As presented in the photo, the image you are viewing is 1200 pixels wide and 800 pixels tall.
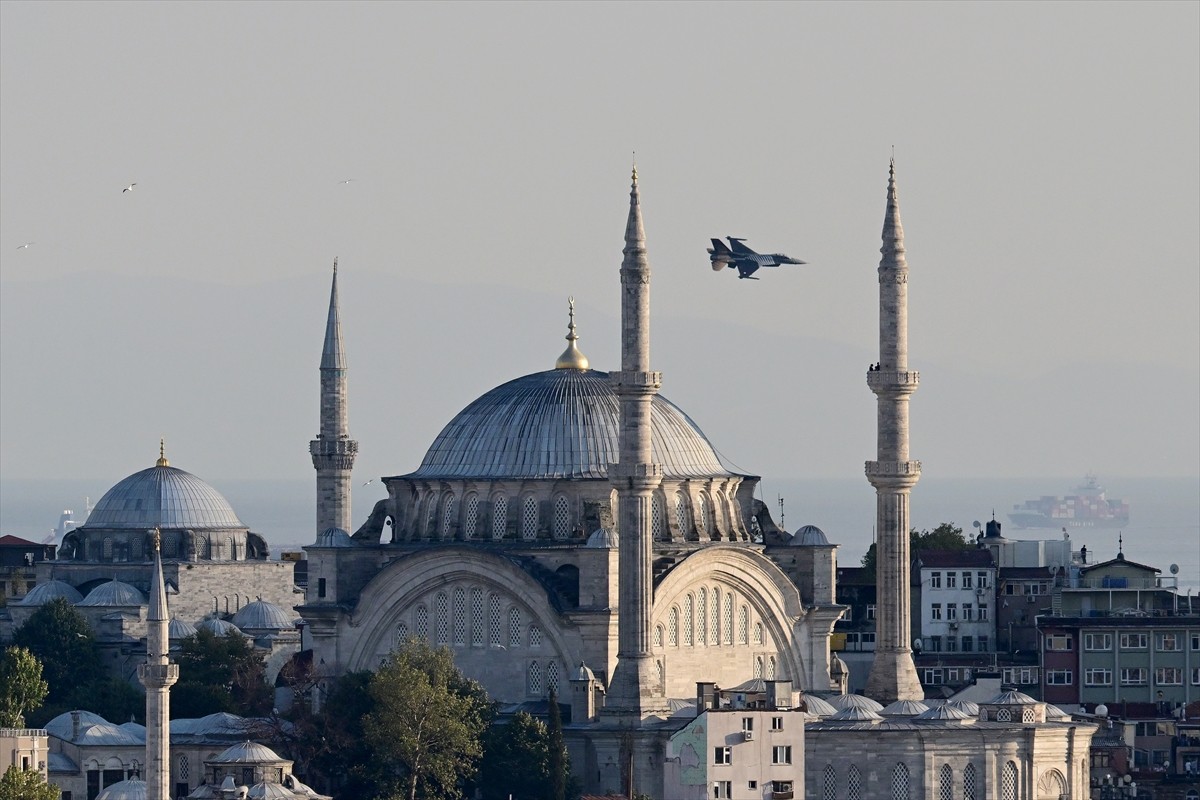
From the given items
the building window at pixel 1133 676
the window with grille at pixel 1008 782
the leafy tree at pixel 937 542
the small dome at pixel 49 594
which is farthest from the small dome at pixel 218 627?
the window with grille at pixel 1008 782

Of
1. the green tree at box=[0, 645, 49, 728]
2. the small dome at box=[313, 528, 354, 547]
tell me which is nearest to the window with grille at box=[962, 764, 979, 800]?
the small dome at box=[313, 528, 354, 547]

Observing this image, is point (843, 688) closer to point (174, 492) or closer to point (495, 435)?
point (495, 435)

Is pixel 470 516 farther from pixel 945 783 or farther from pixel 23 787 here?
pixel 23 787

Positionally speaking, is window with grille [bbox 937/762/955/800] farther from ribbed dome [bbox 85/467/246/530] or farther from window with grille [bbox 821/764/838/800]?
ribbed dome [bbox 85/467/246/530]

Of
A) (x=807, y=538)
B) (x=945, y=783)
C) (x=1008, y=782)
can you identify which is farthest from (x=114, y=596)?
(x=1008, y=782)

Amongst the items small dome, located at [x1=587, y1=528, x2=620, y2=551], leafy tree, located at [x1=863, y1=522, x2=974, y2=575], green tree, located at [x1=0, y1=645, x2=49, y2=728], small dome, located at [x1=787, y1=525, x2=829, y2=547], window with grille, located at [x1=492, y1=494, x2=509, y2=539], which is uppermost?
leafy tree, located at [x1=863, y1=522, x2=974, y2=575]

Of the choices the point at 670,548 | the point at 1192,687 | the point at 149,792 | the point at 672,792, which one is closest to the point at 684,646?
the point at 670,548
